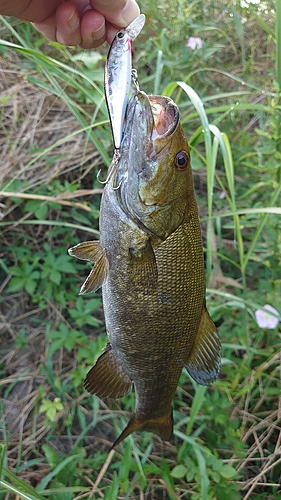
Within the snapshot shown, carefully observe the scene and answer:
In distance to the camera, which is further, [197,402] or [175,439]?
[175,439]

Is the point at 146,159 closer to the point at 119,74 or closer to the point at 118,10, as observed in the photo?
the point at 119,74

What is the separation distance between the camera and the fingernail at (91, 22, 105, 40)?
1.58m

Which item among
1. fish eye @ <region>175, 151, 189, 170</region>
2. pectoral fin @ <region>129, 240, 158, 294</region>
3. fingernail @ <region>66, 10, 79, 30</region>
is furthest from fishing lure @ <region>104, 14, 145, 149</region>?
fingernail @ <region>66, 10, 79, 30</region>

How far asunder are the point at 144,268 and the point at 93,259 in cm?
16

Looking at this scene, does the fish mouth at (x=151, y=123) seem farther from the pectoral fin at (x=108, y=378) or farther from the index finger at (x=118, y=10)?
the pectoral fin at (x=108, y=378)

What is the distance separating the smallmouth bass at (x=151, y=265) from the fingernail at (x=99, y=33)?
62 cm

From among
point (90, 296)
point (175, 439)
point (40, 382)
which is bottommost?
point (175, 439)

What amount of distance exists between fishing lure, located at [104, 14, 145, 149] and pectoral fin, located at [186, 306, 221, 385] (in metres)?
0.70

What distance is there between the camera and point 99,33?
1.59 meters

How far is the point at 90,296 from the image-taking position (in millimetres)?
2621

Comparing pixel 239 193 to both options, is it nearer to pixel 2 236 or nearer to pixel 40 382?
pixel 2 236

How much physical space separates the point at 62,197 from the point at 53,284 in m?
0.54

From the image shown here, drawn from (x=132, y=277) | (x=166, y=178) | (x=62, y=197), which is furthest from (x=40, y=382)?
(x=166, y=178)

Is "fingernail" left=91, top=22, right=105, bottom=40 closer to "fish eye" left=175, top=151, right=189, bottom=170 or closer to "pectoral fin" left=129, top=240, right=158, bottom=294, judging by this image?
"fish eye" left=175, top=151, right=189, bottom=170
